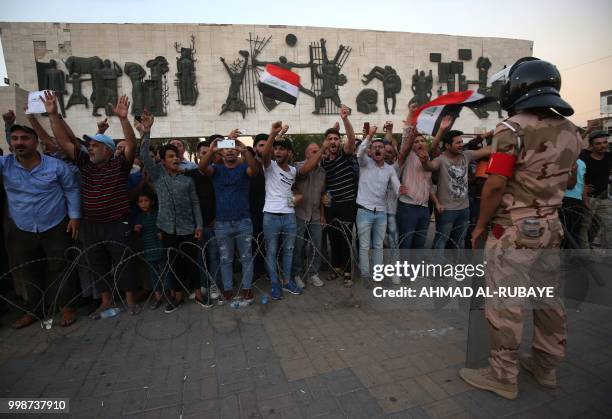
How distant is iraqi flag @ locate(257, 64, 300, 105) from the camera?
167 inches

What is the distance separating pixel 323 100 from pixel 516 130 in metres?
14.6

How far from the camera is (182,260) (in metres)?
4.37

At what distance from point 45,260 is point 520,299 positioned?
529cm

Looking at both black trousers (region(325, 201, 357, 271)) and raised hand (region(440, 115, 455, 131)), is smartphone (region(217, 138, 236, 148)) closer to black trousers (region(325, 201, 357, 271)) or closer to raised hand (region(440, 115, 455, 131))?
black trousers (region(325, 201, 357, 271))

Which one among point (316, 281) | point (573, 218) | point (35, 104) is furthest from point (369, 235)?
point (35, 104)

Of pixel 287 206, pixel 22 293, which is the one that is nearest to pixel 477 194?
pixel 287 206

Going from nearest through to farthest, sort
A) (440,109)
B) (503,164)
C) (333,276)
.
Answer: (503,164)
(440,109)
(333,276)

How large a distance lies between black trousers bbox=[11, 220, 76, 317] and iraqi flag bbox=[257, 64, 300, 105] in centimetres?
323

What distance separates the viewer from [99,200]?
3.90 metres

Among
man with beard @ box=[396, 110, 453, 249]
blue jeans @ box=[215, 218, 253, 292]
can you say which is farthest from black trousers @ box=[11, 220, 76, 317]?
man with beard @ box=[396, 110, 453, 249]

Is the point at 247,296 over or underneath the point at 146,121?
underneath

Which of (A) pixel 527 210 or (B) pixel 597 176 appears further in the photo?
(B) pixel 597 176
